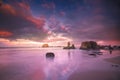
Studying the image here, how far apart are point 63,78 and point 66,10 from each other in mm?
4423

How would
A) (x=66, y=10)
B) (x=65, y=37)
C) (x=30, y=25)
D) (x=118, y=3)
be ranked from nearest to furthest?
(x=118, y=3) < (x=66, y=10) < (x=30, y=25) < (x=65, y=37)

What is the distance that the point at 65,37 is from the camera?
8.88 metres

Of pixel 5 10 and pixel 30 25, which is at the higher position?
pixel 5 10

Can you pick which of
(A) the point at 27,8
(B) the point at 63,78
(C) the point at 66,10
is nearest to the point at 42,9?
(A) the point at 27,8

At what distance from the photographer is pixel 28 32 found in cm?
847

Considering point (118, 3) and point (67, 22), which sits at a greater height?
point (118, 3)

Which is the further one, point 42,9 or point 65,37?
point 65,37

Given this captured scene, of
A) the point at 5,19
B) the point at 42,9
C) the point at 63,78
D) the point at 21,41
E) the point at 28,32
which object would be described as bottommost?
the point at 63,78

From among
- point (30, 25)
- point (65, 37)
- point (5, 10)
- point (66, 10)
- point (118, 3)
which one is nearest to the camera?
point (118, 3)

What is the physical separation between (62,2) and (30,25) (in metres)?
2.51

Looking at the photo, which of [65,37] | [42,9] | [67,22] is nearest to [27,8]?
[42,9]

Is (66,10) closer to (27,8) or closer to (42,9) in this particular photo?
(42,9)

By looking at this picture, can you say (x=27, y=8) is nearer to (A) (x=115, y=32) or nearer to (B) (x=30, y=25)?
(B) (x=30, y=25)

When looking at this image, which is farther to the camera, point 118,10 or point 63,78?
point 118,10
